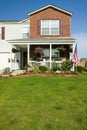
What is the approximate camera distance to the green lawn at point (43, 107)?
896 centimetres

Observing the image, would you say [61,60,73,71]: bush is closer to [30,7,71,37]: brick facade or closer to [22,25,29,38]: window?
[30,7,71,37]: brick facade

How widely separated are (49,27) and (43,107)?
66.1 ft

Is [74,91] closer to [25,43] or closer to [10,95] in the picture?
[10,95]

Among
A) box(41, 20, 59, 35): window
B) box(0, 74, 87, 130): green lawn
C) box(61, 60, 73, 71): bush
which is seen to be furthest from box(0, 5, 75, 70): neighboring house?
box(0, 74, 87, 130): green lawn

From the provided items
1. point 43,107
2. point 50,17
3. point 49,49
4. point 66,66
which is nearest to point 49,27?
point 50,17

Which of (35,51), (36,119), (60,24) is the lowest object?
(36,119)

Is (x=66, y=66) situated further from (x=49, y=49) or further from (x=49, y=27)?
(x=49, y=27)

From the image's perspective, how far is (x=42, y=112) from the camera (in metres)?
10.3

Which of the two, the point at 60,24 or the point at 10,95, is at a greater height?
the point at 60,24

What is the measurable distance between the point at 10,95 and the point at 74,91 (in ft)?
10.7

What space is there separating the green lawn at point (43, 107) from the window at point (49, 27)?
15.3 meters

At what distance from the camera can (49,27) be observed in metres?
30.3

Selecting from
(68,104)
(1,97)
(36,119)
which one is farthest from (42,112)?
(1,97)

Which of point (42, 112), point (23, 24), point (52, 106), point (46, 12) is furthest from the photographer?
point (23, 24)
